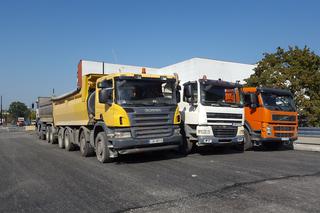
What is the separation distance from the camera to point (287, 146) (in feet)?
48.6

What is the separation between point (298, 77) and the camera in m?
21.0

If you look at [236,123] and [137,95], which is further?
[236,123]

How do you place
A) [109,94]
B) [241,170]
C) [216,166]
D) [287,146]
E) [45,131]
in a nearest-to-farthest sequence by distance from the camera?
1. [241,170]
2. [216,166]
3. [109,94]
4. [287,146]
5. [45,131]

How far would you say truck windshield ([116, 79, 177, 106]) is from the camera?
9375 mm

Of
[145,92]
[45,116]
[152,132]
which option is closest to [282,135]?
[152,132]

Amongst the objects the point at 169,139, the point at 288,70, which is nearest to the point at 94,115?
the point at 169,139

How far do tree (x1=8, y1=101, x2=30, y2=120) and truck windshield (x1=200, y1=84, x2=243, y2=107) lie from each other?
13396 centimetres

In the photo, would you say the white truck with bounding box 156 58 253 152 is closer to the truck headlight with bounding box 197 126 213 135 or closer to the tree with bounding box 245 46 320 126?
the truck headlight with bounding box 197 126 213 135

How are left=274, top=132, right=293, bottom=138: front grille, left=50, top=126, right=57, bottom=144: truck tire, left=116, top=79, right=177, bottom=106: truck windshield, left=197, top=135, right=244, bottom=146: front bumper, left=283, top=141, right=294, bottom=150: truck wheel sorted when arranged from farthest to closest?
1. left=50, top=126, right=57, bottom=144: truck tire
2. left=283, top=141, right=294, bottom=150: truck wheel
3. left=274, top=132, right=293, bottom=138: front grille
4. left=197, top=135, right=244, bottom=146: front bumper
5. left=116, top=79, right=177, bottom=106: truck windshield

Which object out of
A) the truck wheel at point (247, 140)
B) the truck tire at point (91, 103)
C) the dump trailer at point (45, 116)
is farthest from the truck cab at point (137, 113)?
A: the dump trailer at point (45, 116)

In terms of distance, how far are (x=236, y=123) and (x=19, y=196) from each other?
774cm

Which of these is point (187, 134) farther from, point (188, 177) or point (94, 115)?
point (188, 177)

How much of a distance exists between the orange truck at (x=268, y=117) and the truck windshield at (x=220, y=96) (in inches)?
44.0

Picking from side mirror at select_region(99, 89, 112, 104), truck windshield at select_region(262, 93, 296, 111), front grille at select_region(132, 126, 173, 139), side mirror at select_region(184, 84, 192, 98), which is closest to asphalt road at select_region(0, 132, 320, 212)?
front grille at select_region(132, 126, 173, 139)
